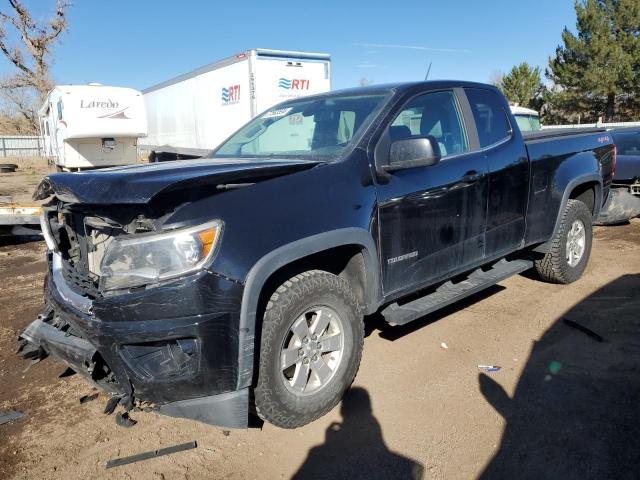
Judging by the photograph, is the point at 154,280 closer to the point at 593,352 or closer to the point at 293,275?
the point at 293,275

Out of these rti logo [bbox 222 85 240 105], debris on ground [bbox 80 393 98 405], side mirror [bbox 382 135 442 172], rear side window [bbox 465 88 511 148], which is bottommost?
debris on ground [bbox 80 393 98 405]

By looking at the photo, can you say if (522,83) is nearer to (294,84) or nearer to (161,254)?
(294,84)

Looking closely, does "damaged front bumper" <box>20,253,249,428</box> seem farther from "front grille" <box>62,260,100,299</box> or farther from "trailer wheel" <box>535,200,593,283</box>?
"trailer wheel" <box>535,200,593,283</box>

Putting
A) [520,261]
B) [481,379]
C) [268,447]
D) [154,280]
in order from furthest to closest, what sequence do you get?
[520,261] < [481,379] < [268,447] < [154,280]

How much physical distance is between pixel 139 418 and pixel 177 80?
1460 cm

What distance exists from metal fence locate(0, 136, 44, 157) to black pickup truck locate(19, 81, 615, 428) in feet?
114

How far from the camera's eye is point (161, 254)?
2305 millimetres

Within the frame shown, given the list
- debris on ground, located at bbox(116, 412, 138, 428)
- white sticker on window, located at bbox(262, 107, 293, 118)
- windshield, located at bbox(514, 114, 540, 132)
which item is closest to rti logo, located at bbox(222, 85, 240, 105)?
windshield, located at bbox(514, 114, 540, 132)

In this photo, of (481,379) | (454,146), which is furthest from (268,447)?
(454,146)

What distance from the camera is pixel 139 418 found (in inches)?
121

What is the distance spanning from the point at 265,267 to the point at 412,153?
1.25 metres

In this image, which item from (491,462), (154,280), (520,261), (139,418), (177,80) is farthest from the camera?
(177,80)

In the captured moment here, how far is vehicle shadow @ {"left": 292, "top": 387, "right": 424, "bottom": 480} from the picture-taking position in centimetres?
253

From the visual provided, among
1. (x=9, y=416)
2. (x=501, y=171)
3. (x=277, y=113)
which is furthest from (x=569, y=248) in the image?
(x=9, y=416)
